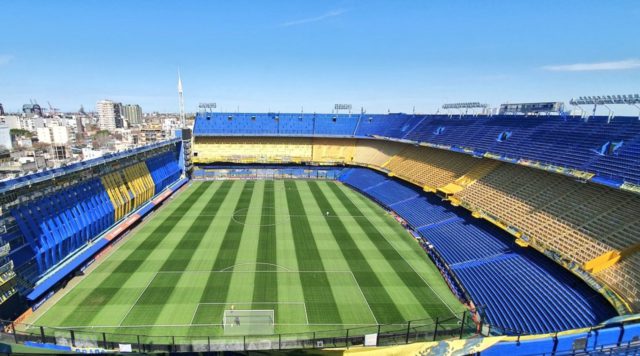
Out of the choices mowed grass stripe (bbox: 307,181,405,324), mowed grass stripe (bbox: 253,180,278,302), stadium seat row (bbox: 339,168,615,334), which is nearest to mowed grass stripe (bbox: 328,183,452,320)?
mowed grass stripe (bbox: 307,181,405,324)

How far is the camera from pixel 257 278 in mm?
22953

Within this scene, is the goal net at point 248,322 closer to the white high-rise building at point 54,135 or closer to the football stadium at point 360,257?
the football stadium at point 360,257

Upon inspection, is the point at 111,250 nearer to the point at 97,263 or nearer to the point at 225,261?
the point at 97,263

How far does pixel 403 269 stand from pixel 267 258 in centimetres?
1060

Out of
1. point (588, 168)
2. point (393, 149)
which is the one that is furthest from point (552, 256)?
point (393, 149)

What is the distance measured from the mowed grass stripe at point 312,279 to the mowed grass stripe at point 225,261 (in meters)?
5.13

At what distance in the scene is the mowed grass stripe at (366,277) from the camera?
1944cm

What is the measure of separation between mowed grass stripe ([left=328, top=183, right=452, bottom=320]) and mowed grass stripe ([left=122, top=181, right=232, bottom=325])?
51.6 feet

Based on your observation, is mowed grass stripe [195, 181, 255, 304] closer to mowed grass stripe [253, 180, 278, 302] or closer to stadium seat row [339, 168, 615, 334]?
mowed grass stripe [253, 180, 278, 302]

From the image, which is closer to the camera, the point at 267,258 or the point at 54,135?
the point at 267,258

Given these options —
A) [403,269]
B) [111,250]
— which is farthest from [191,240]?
[403,269]

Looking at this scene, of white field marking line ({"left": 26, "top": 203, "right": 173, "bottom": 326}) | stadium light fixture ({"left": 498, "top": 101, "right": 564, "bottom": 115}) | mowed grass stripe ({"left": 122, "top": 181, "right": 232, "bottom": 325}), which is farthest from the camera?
stadium light fixture ({"left": 498, "top": 101, "right": 564, "bottom": 115})

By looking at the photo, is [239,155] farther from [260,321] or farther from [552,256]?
[552,256]

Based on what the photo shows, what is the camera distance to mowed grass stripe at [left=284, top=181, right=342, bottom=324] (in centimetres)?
1933
